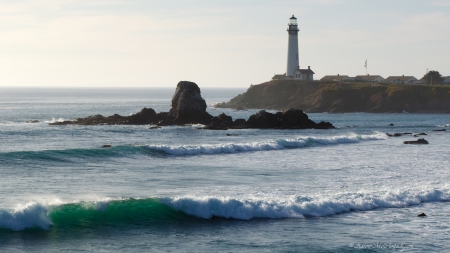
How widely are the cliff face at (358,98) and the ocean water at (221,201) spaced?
63298mm

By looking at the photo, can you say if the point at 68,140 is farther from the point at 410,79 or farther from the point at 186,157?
the point at 410,79

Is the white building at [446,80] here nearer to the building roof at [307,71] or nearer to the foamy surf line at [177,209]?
the building roof at [307,71]

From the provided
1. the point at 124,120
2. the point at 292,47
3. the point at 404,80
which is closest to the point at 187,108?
the point at 124,120

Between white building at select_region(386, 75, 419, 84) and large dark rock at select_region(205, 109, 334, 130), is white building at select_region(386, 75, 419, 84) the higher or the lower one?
the higher one

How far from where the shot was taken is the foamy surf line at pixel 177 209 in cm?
2052

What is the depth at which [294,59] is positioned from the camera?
122938 millimetres

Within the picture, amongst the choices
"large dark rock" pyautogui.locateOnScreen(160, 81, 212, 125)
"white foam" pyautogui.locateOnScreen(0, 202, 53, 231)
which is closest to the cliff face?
"large dark rock" pyautogui.locateOnScreen(160, 81, 212, 125)

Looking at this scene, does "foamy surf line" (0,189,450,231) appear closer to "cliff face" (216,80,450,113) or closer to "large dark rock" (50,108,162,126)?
"large dark rock" (50,108,162,126)

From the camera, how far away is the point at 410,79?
135 meters

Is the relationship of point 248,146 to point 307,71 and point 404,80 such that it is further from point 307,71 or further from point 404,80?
point 404,80

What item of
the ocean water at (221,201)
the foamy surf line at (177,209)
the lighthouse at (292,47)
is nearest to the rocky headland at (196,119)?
the ocean water at (221,201)

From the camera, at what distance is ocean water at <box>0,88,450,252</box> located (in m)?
18.8

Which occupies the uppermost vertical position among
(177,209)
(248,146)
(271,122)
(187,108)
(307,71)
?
(307,71)

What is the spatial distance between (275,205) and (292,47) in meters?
98.4
